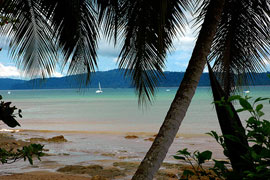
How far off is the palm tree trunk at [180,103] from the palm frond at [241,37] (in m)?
1.78

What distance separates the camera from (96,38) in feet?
13.4

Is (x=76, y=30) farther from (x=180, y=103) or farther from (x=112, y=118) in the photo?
(x=112, y=118)

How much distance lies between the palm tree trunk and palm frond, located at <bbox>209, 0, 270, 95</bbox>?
1.78 m

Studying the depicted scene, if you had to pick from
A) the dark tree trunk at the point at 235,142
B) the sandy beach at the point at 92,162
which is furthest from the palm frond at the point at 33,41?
the dark tree trunk at the point at 235,142

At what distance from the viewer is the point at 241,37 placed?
4348mm

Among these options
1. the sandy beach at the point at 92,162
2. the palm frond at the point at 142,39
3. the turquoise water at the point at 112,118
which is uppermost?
the palm frond at the point at 142,39

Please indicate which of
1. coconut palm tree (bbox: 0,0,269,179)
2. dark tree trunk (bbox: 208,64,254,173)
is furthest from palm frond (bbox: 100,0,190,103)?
dark tree trunk (bbox: 208,64,254,173)

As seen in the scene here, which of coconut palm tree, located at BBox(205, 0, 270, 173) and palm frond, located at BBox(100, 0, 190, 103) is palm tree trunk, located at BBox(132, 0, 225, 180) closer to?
palm frond, located at BBox(100, 0, 190, 103)

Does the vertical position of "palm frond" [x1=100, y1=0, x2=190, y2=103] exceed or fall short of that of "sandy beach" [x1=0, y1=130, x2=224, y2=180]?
it exceeds it

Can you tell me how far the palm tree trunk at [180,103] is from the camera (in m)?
2.20

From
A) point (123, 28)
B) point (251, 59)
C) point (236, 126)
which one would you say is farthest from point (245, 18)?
point (236, 126)

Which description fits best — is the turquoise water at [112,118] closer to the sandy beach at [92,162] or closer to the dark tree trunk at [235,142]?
the sandy beach at [92,162]

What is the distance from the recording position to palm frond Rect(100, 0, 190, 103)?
128 inches

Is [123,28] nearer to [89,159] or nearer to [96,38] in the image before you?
[96,38]
